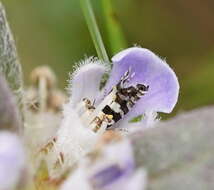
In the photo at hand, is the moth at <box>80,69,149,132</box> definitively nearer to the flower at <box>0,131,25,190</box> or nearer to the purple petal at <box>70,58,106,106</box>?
the purple petal at <box>70,58,106,106</box>

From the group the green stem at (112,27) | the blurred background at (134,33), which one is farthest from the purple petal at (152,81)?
the blurred background at (134,33)

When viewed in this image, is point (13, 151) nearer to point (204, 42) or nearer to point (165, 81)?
point (165, 81)

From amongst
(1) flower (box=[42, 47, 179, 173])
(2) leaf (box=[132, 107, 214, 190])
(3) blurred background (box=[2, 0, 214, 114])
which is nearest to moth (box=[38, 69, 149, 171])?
(1) flower (box=[42, 47, 179, 173])

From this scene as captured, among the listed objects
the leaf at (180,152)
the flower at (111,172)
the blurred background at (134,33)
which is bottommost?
the blurred background at (134,33)

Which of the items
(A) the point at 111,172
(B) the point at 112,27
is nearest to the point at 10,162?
(A) the point at 111,172

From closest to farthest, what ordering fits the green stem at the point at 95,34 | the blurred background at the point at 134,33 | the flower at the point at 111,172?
the flower at the point at 111,172, the green stem at the point at 95,34, the blurred background at the point at 134,33

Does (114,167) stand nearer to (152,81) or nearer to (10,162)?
(10,162)

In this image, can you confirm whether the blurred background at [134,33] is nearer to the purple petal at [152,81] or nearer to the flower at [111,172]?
the purple petal at [152,81]
